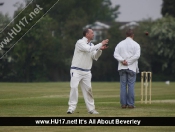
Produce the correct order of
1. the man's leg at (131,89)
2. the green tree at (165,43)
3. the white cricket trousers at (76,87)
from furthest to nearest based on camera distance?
1. the green tree at (165,43)
2. the man's leg at (131,89)
3. the white cricket trousers at (76,87)

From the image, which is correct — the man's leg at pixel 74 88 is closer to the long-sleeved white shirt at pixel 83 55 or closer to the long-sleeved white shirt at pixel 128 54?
the long-sleeved white shirt at pixel 83 55

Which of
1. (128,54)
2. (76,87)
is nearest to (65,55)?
(128,54)

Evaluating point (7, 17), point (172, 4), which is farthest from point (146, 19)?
point (7, 17)

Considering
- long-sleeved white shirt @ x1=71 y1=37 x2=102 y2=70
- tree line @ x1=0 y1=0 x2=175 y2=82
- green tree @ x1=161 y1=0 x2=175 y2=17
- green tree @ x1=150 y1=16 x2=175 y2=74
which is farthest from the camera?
green tree @ x1=161 y1=0 x2=175 y2=17

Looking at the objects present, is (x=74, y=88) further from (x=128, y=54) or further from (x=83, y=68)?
(x=128, y=54)

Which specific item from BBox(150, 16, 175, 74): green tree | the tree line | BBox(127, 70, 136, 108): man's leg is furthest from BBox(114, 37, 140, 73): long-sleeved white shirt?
BBox(150, 16, 175, 74): green tree

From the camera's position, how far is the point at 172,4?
83.7 m

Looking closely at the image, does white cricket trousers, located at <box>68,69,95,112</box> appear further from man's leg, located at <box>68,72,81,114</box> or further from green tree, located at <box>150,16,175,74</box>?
green tree, located at <box>150,16,175,74</box>

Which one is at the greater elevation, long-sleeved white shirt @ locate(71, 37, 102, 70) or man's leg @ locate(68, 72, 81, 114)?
long-sleeved white shirt @ locate(71, 37, 102, 70)

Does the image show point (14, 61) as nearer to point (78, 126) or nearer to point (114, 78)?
point (114, 78)

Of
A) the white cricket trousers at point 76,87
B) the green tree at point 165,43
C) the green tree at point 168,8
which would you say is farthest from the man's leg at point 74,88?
the green tree at point 168,8

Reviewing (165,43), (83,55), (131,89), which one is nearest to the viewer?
(83,55)

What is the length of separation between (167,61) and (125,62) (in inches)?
2046

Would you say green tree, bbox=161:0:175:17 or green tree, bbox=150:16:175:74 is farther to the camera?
green tree, bbox=161:0:175:17
